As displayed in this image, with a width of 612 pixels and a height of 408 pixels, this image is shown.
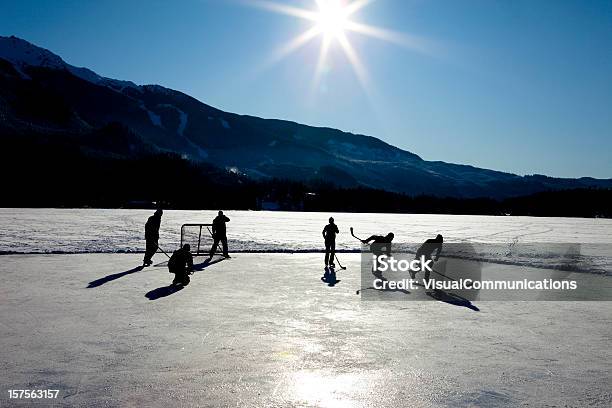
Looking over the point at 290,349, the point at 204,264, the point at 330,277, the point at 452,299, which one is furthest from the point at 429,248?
the point at 204,264

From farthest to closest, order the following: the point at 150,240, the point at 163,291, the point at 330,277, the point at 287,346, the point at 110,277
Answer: the point at 150,240 → the point at 330,277 → the point at 110,277 → the point at 163,291 → the point at 287,346

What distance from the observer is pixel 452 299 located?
10.1m

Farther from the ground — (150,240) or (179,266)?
(150,240)

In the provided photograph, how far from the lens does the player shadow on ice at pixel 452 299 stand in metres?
9.50

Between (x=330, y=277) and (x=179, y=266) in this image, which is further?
(x=330, y=277)

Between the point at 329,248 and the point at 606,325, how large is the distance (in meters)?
8.44

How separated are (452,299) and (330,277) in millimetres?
3756

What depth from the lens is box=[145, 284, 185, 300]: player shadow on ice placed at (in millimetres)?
9836

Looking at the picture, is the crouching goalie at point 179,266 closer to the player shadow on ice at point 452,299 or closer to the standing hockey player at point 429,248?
the player shadow on ice at point 452,299

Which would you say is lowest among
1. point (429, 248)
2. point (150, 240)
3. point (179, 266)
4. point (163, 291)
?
point (163, 291)

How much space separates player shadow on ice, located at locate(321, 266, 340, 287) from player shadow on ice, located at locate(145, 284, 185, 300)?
3594 mm

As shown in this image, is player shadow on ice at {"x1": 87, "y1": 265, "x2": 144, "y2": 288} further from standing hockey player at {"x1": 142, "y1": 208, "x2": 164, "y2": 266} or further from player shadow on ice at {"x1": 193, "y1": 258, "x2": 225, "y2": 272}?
player shadow on ice at {"x1": 193, "y1": 258, "x2": 225, "y2": 272}

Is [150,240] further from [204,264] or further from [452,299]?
[452,299]

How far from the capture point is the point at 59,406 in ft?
14.5
